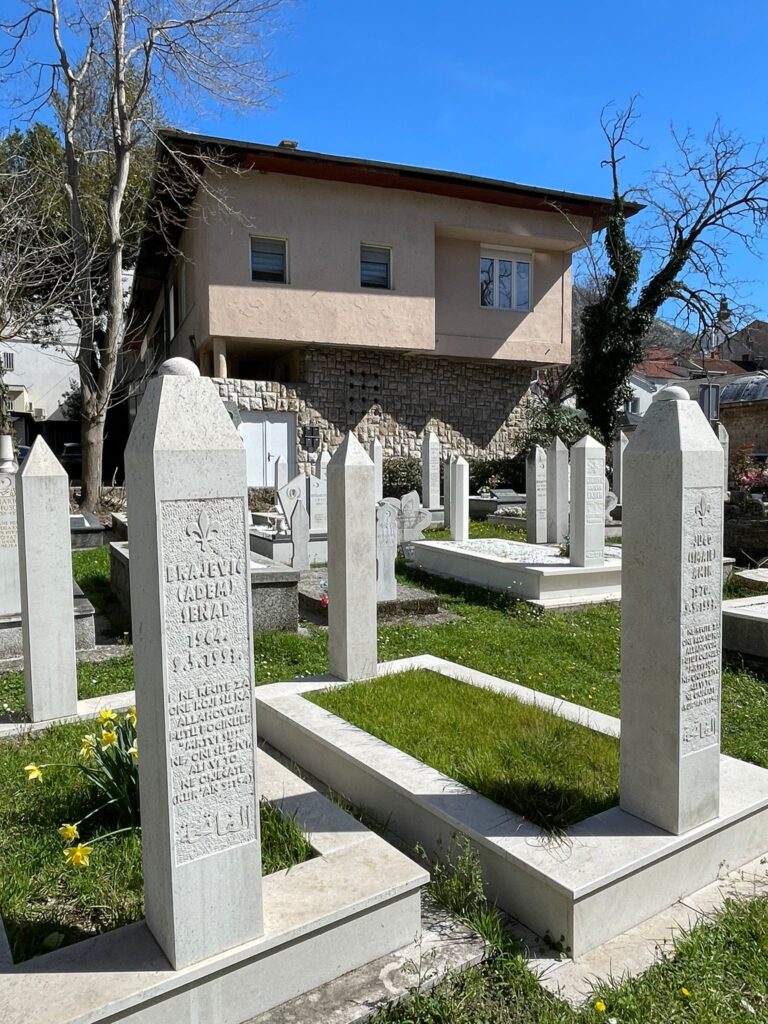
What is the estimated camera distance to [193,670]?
234 centimetres

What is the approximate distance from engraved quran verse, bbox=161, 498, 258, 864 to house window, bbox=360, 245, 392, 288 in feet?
62.7

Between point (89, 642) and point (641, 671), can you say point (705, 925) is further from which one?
point (89, 642)

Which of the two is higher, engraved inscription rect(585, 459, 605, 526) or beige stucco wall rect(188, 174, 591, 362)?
beige stucco wall rect(188, 174, 591, 362)

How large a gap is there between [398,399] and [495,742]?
18.3 m

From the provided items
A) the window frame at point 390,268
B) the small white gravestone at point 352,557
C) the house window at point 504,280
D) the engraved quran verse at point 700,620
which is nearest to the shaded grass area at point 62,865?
the engraved quran verse at point 700,620

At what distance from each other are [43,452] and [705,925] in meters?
4.48

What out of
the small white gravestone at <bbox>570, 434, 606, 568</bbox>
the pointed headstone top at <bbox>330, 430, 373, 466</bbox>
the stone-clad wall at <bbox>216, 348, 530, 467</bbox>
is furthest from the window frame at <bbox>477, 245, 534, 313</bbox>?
the pointed headstone top at <bbox>330, 430, 373, 466</bbox>

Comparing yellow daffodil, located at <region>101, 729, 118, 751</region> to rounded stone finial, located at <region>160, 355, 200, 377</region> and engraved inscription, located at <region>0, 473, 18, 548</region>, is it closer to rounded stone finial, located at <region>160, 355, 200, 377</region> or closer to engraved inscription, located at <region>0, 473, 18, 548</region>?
rounded stone finial, located at <region>160, 355, 200, 377</region>

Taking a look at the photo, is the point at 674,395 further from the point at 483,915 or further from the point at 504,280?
the point at 504,280

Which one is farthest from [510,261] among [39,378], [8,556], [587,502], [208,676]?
[39,378]

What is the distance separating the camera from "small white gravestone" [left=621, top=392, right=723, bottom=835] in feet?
10.1

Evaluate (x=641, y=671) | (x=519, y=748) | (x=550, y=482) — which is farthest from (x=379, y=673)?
(x=550, y=482)

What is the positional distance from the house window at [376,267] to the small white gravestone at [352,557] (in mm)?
16519

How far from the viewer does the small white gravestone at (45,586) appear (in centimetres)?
471
